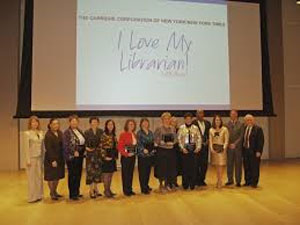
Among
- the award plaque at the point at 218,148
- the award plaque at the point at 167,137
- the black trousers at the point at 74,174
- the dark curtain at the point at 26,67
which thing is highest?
the dark curtain at the point at 26,67

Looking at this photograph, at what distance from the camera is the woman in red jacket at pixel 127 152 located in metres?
5.87

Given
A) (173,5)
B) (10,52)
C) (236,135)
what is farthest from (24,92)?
(236,135)

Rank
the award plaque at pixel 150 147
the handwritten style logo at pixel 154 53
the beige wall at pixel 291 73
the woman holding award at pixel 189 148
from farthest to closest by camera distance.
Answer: the beige wall at pixel 291 73 < the handwritten style logo at pixel 154 53 < the woman holding award at pixel 189 148 < the award plaque at pixel 150 147

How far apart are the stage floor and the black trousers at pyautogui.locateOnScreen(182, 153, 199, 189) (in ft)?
0.56

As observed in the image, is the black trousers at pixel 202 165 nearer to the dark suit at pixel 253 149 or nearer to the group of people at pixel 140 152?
the group of people at pixel 140 152

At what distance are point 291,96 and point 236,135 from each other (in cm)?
458

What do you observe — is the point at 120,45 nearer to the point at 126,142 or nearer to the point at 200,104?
the point at 200,104

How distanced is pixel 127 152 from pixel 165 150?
60cm

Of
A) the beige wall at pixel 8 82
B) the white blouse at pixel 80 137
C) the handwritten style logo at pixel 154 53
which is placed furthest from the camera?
the beige wall at pixel 8 82

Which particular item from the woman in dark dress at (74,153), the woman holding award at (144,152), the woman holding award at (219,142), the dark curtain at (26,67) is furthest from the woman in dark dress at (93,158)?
the dark curtain at (26,67)

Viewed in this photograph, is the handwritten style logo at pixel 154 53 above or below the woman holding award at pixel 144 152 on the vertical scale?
above

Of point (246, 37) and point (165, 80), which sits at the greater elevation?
point (246, 37)

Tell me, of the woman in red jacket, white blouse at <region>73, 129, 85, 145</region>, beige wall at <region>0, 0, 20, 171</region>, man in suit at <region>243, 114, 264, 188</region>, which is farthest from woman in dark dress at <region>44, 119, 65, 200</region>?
beige wall at <region>0, 0, 20, 171</region>

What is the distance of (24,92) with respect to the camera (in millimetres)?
7746
